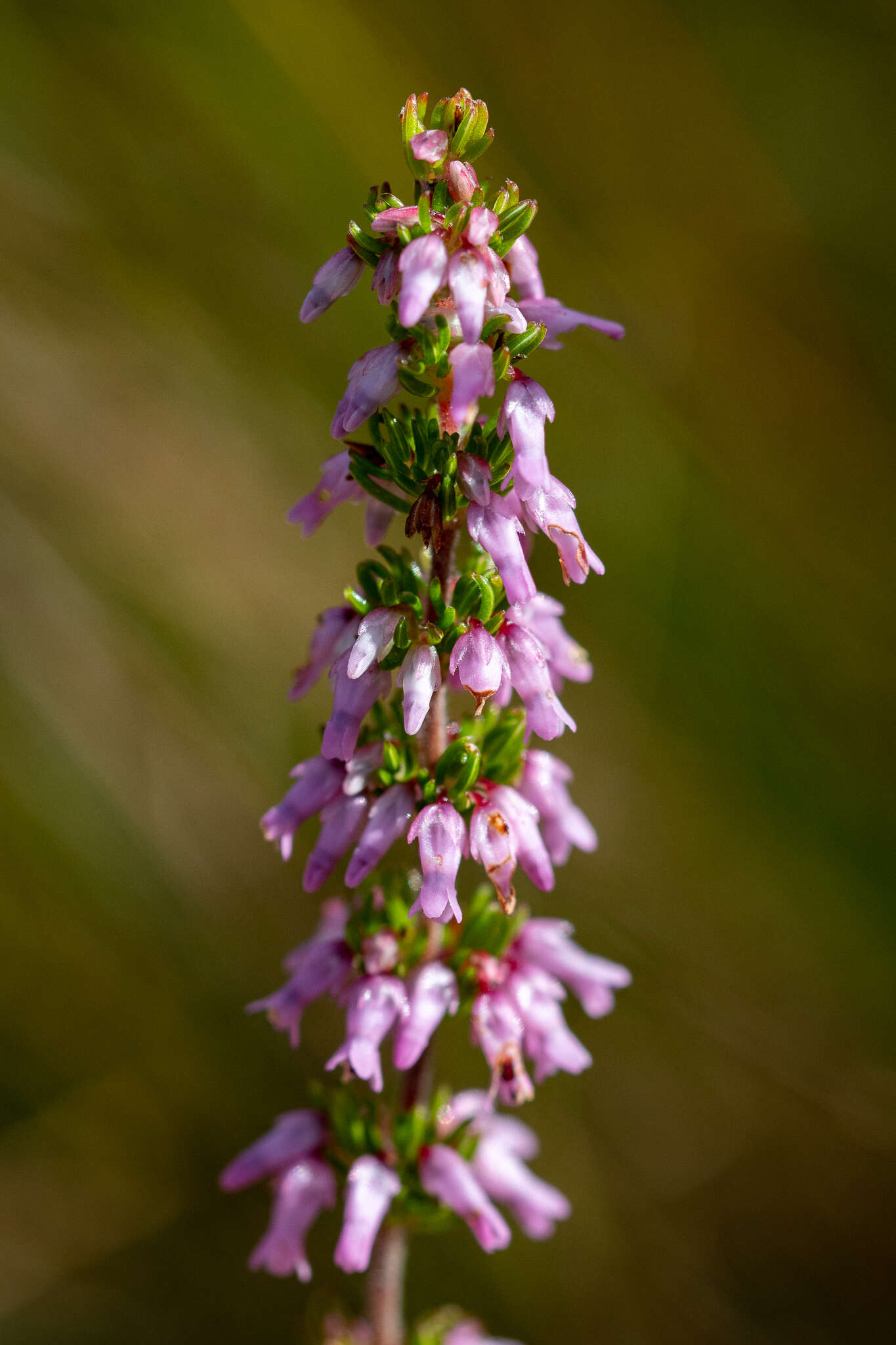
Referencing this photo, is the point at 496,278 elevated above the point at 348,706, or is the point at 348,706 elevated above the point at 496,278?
the point at 496,278

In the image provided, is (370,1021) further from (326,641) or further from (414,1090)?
(326,641)

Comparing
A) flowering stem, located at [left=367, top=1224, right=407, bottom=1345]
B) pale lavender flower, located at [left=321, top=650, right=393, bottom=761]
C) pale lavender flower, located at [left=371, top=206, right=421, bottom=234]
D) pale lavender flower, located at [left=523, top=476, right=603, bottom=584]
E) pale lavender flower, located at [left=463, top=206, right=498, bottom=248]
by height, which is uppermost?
pale lavender flower, located at [left=371, top=206, right=421, bottom=234]

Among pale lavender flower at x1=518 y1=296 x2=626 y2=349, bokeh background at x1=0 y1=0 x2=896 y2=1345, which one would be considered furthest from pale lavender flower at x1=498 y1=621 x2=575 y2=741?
bokeh background at x1=0 y1=0 x2=896 y2=1345

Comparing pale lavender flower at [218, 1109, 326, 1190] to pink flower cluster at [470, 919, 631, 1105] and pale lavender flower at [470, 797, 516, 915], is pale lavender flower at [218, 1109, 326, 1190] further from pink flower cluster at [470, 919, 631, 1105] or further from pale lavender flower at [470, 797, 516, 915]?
pale lavender flower at [470, 797, 516, 915]

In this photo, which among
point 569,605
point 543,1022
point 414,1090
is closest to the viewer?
point 543,1022

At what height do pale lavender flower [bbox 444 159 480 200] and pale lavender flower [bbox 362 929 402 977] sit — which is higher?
pale lavender flower [bbox 444 159 480 200]

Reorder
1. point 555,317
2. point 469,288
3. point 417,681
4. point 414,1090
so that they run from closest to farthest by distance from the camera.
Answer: point 469,288, point 417,681, point 555,317, point 414,1090

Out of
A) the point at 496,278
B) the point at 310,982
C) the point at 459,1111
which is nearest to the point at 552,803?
the point at 310,982
